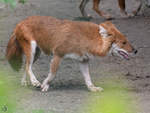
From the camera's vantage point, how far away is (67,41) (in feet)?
21.3

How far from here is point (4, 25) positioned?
11.8 meters

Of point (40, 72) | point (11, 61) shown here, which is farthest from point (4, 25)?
point (11, 61)

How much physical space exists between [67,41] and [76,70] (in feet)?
5.15

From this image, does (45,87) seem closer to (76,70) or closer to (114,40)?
(114,40)

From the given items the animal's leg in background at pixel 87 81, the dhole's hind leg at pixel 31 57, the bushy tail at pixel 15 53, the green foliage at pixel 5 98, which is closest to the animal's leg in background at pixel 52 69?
the dhole's hind leg at pixel 31 57

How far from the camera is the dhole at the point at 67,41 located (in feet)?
21.1

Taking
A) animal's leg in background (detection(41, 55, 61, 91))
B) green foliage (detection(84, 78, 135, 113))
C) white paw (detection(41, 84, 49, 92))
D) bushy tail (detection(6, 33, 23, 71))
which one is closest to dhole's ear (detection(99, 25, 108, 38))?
animal's leg in background (detection(41, 55, 61, 91))

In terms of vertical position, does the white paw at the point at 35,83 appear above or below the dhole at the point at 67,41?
below

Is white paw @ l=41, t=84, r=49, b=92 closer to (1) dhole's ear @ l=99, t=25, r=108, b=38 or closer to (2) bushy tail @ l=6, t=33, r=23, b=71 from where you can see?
(2) bushy tail @ l=6, t=33, r=23, b=71

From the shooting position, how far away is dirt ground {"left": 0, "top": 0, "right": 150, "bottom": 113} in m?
5.88

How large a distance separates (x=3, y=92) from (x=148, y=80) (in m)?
5.21

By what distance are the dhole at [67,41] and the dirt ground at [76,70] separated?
1.34 ft

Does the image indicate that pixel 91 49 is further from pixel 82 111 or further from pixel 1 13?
pixel 1 13

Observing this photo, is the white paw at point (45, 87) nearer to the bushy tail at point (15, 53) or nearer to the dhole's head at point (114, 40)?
the bushy tail at point (15, 53)
